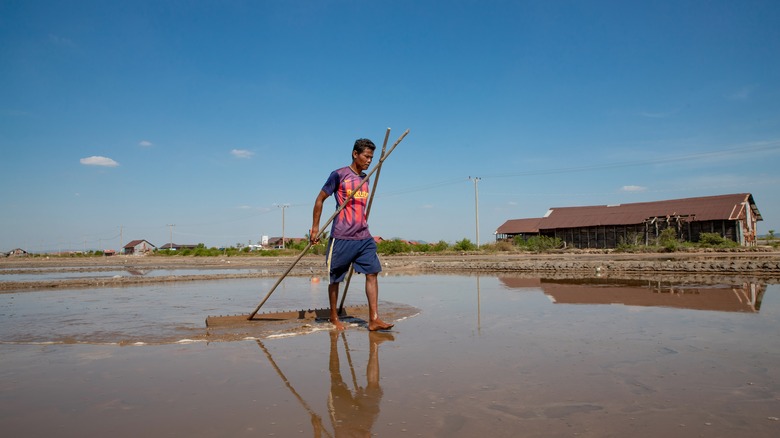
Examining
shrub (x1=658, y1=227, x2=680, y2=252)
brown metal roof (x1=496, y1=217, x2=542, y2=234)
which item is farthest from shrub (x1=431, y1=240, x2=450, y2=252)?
shrub (x1=658, y1=227, x2=680, y2=252)

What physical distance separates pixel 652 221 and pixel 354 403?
38112 millimetres

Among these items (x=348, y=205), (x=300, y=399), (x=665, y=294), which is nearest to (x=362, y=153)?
(x=348, y=205)

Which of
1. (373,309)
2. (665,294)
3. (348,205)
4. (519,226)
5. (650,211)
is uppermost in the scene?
(650,211)

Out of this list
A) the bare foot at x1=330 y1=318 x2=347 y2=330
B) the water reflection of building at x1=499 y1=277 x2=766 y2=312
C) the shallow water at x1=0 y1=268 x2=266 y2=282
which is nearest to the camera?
the bare foot at x1=330 y1=318 x2=347 y2=330

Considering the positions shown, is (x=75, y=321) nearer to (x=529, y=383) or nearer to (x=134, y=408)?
(x=134, y=408)

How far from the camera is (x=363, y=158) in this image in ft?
18.1

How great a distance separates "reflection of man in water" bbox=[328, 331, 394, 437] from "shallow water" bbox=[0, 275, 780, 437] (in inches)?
0.4

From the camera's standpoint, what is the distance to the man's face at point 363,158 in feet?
18.1

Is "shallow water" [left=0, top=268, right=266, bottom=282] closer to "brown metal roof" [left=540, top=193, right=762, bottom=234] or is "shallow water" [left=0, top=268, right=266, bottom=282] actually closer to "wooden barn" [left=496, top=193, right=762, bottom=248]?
"wooden barn" [left=496, top=193, right=762, bottom=248]

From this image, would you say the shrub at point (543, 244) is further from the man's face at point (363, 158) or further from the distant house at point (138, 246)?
the distant house at point (138, 246)

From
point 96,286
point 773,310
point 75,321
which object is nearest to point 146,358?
point 75,321

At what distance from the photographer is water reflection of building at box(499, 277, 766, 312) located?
245 inches

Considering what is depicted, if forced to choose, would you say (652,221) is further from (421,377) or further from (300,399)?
(300,399)

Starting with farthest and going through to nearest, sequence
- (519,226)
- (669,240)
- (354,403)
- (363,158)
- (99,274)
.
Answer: (519,226) < (669,240) < (99,274) < (363,158) < (354,403)
